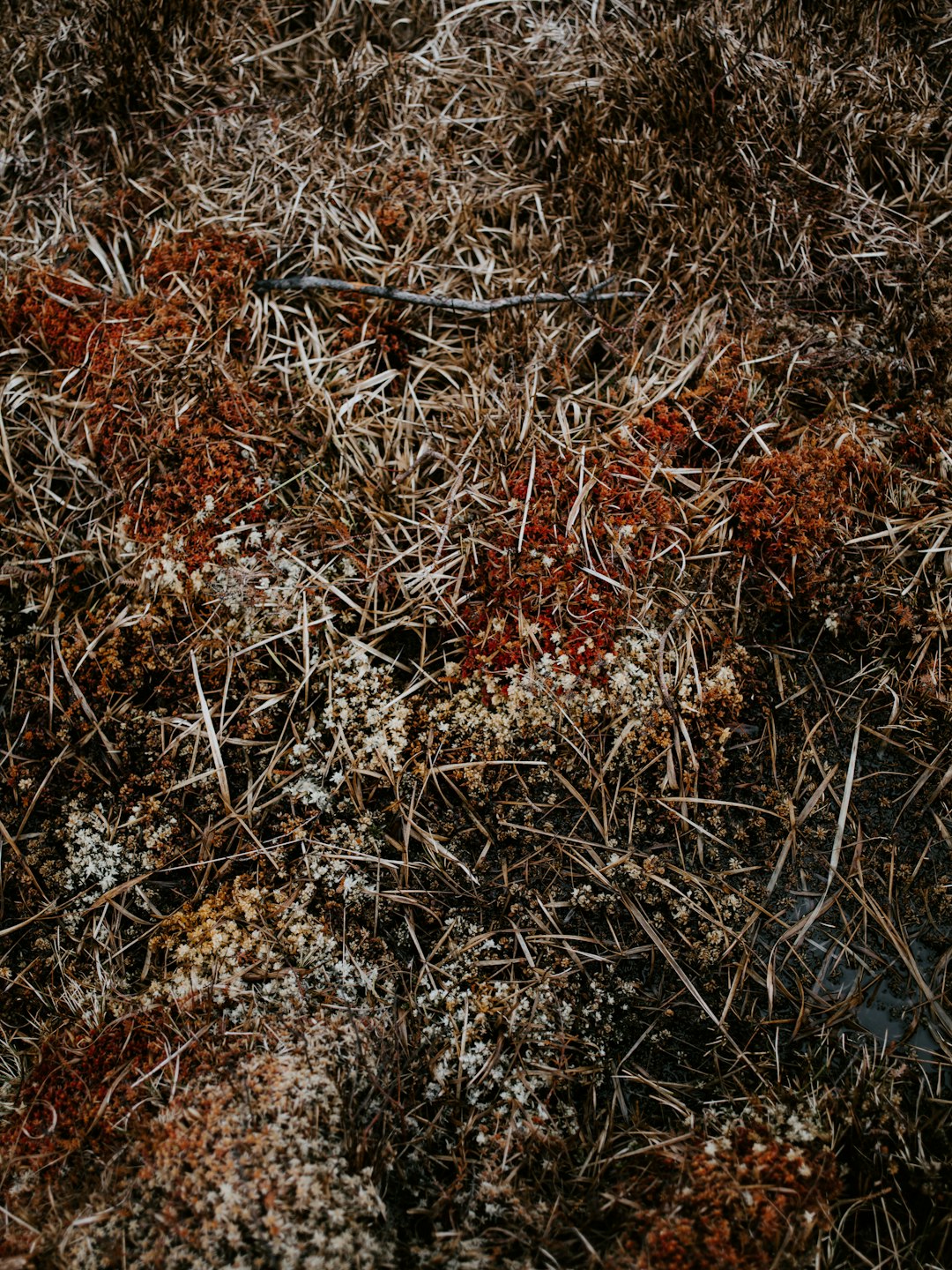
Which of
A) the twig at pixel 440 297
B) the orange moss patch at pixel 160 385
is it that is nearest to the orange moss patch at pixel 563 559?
the twig at pixel 440 297

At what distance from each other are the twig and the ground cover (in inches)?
1.8

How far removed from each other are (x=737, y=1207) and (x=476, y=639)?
157 centimetres

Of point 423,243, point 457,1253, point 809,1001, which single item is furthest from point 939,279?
point 457,1253

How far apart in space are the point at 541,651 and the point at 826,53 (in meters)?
2.71

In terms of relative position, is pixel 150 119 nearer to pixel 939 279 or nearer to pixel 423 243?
pixel 423 243

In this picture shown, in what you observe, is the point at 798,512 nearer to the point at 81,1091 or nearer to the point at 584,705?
the point at 584,705

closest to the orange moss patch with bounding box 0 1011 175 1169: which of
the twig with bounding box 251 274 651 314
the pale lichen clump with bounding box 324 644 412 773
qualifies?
the pale lichen clump with bounding box 324 644 412 773

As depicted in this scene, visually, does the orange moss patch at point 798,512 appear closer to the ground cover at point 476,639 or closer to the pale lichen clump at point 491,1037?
the ground cover at point 476,639

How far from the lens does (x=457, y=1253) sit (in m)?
1.78

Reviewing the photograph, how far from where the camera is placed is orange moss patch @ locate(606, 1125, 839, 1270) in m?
1.73

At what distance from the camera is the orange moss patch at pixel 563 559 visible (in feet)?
7.86

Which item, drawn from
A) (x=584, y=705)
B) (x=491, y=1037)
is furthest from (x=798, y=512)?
(x=491, y=1037)

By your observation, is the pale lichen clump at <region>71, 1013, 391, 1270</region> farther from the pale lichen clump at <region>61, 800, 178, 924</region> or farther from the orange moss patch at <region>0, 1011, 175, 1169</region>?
the pale lichen clump at <region>61, 800, 178, 924</region>

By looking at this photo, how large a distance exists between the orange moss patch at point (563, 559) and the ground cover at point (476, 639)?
0.05 feet
